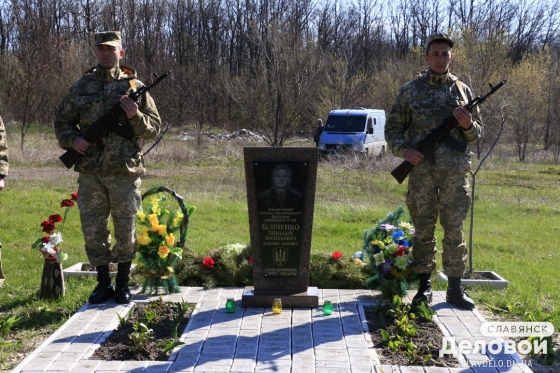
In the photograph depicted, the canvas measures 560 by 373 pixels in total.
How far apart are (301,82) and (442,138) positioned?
64.3 feet

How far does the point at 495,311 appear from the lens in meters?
6.19

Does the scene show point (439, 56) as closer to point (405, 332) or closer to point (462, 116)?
point (462, 116)

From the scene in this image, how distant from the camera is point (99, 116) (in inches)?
235

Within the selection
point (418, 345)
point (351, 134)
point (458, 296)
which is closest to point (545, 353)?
point (418, 345)

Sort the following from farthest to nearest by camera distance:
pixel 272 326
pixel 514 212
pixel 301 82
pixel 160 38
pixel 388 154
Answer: pixel 160 38, pixel 388 154, pixel 301 82, pixel 514 212, pixel 272 326

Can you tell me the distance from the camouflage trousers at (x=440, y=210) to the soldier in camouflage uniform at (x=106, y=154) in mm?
2498

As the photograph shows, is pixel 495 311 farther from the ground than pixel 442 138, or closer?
closer

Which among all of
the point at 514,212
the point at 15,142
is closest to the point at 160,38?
the point at 15,142

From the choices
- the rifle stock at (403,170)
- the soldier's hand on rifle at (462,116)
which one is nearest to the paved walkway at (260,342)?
the rifle stock at (403,170)

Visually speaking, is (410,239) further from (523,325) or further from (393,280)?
(523,325)

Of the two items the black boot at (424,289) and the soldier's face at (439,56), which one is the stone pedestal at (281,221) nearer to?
the black boot at (424,289)

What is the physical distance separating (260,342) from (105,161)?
2.17 metres

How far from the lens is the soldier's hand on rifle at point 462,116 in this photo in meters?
5.64

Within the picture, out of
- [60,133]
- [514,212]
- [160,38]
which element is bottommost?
[514,212]
